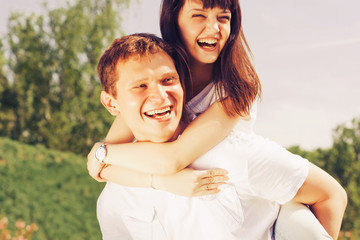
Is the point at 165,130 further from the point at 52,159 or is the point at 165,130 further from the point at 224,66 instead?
the point at 52,159

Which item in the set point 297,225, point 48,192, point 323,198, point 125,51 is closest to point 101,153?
point 125,51

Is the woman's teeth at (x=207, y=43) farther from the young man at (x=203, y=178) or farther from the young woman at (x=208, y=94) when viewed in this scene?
the young man at (x=203, y=178)

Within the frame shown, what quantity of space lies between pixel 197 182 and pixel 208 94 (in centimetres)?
58

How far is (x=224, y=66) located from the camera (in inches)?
97.8

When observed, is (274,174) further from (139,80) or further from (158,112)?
(139,80)

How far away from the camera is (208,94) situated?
2.52 metres

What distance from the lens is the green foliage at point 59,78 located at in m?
14.2

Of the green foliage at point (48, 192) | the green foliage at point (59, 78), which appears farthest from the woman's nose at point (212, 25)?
the green foliage at point (59, 78)

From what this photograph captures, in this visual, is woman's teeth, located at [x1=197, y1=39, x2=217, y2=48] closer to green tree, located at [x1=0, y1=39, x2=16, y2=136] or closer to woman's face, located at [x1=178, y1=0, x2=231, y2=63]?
woman's face, located at [x1=178, y1=0, x2=231, y2=63]

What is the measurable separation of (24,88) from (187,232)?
13.4m

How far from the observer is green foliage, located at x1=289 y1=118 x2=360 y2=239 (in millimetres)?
11898

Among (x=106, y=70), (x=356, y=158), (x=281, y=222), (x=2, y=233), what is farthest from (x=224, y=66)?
(x=356, y=158)

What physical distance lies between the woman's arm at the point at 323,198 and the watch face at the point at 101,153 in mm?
1155

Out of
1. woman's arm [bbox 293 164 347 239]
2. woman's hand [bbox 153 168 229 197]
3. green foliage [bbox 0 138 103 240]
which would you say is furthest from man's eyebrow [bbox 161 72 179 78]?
green foliage [bbox 0 138 103 240]
